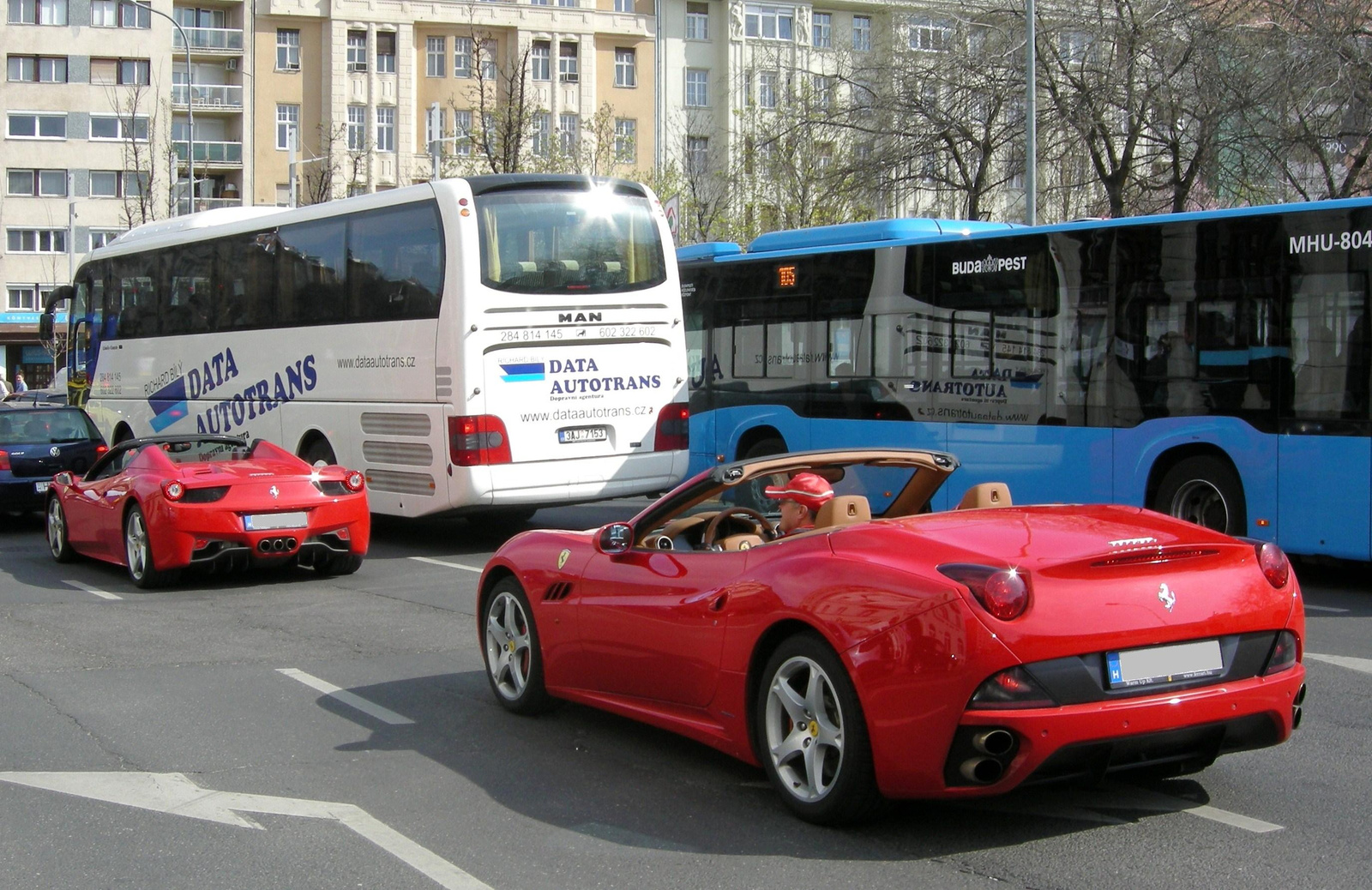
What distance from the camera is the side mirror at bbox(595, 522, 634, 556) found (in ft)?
20.5

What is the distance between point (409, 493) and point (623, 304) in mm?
2739

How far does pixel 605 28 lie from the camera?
6419 centimetres

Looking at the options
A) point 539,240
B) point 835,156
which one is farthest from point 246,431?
point 835,156

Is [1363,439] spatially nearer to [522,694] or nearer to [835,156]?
[522,694]

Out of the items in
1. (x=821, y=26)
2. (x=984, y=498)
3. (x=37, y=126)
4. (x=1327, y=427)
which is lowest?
(x=984, y=498)

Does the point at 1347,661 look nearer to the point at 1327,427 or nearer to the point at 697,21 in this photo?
the point at 1327,427

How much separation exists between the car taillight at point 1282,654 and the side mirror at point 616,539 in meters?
2.50

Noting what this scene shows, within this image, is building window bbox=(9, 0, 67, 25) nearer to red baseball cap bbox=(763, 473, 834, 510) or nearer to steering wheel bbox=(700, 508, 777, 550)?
steering wheel bbox=(700, 508, 777, 550)

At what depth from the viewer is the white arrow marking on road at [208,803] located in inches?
199

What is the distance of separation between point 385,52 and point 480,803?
61.1 m

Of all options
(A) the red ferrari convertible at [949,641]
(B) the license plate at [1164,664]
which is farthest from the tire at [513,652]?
(B) the license plate at [1164,664]

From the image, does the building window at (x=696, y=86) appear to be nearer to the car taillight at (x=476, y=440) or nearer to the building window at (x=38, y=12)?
the building window at (x=38, y=12)

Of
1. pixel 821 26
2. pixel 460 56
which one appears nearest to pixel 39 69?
pixel 460 56

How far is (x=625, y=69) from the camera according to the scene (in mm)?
65125
